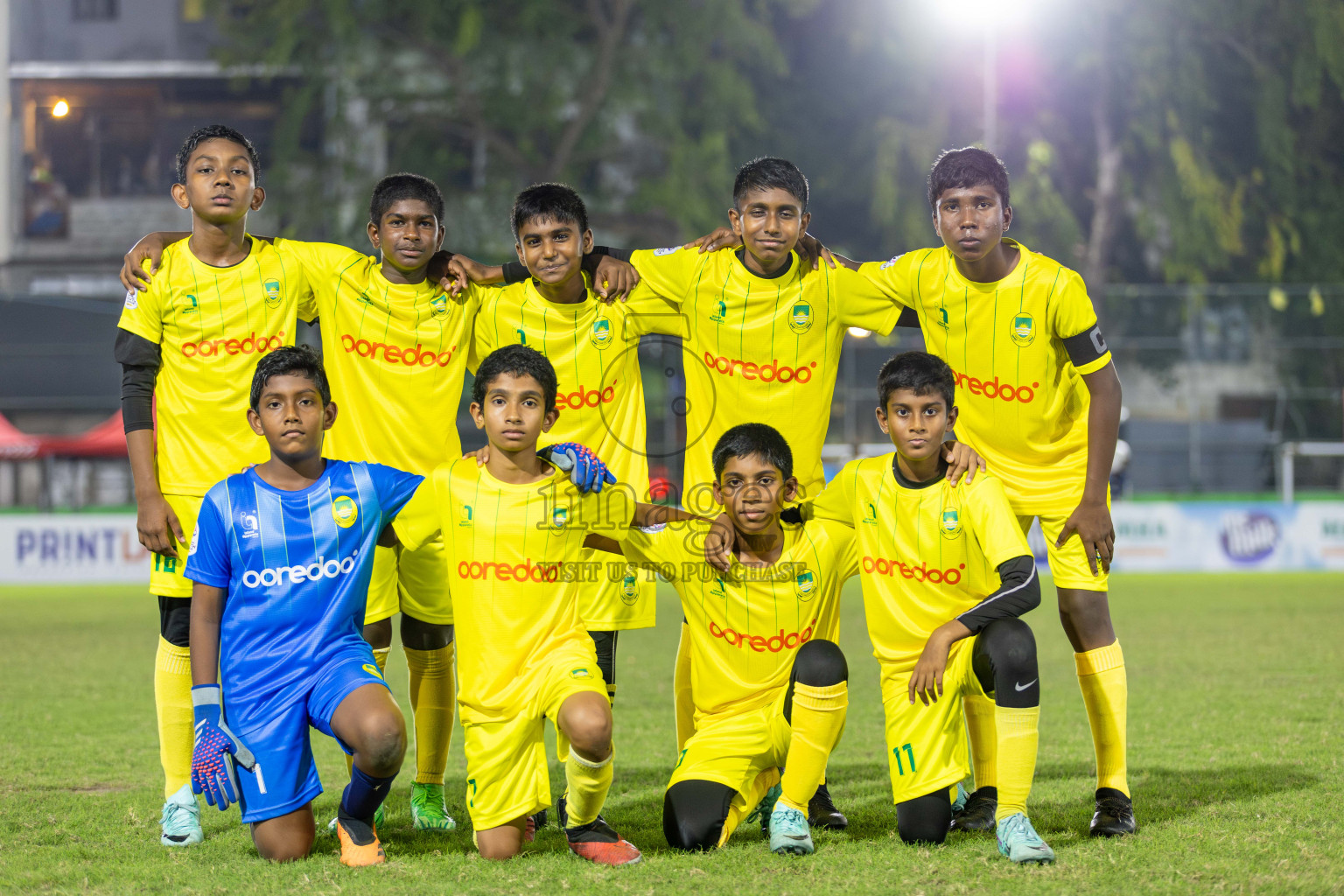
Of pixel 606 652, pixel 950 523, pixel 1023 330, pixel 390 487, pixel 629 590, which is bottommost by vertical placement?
pixel 606 652

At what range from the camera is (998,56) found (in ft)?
74.0

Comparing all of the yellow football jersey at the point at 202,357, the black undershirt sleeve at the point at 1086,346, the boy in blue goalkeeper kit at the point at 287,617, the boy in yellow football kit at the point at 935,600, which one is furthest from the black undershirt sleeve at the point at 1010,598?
the yellow football jersey at the point at 202,357

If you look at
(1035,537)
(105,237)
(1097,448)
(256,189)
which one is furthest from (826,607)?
(105,237)

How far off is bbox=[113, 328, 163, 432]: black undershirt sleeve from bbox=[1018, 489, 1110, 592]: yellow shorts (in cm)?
288

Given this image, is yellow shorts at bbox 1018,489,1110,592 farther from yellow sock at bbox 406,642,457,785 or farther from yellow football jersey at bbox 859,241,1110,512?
yellow sock at bbox 406,642,457,785

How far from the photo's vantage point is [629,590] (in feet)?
13.9

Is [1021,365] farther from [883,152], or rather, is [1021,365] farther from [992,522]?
[883,152]

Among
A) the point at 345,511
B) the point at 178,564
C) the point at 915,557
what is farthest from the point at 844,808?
the point at 178,564

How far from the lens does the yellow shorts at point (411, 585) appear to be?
13.4 ft

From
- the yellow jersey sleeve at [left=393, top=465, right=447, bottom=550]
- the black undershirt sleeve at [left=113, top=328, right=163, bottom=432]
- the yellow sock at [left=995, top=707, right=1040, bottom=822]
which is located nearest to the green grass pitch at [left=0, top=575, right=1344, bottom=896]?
the yellow sock at [left=995, top=707, right=1040, bottom=822]

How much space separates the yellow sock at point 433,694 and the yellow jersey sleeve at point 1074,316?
2.31 m

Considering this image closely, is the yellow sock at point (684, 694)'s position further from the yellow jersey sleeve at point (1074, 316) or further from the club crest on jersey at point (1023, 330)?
the yellow jersey sleeve at point (1074, 316)

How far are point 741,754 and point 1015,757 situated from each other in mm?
802

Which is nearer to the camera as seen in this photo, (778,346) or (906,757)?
(906,757)
